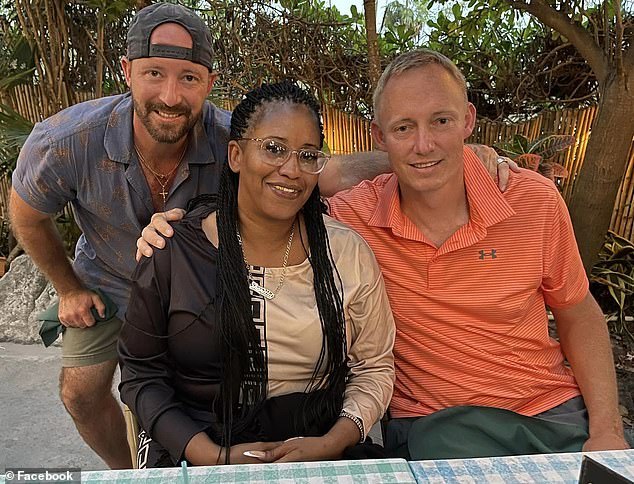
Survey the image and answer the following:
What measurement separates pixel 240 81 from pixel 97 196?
3353 millimetres

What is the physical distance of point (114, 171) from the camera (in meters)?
2.36

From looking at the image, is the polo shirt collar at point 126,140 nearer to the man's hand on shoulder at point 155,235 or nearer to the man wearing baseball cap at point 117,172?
the man wearing baseball cap at point 117,172

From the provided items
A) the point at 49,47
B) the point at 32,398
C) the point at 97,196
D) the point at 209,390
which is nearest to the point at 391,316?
the point at 209,390

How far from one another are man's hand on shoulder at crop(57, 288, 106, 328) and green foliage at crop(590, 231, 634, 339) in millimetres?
3699

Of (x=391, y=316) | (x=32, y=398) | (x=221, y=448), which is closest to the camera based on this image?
(x=221, y=448)

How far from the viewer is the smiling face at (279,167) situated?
1741 millimetres

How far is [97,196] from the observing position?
7.86ft

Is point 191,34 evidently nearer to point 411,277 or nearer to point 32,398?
point 411,277

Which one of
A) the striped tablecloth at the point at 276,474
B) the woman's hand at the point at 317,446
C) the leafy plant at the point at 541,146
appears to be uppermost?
the leafy plant at the point at 541,146

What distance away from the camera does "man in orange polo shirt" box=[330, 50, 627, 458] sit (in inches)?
78.2

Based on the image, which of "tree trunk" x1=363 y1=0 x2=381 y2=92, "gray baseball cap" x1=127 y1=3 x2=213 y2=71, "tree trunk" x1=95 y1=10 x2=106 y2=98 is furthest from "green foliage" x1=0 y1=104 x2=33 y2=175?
"gray baseball cap" x1=127 y1=3 x2=213 y2=71

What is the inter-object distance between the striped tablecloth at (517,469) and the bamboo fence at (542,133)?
433 cm

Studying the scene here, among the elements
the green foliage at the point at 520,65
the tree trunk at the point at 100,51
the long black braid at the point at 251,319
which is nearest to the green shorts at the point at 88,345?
the long black braid at the point at 251,319

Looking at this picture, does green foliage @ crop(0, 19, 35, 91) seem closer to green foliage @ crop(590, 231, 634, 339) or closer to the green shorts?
the green shorts
